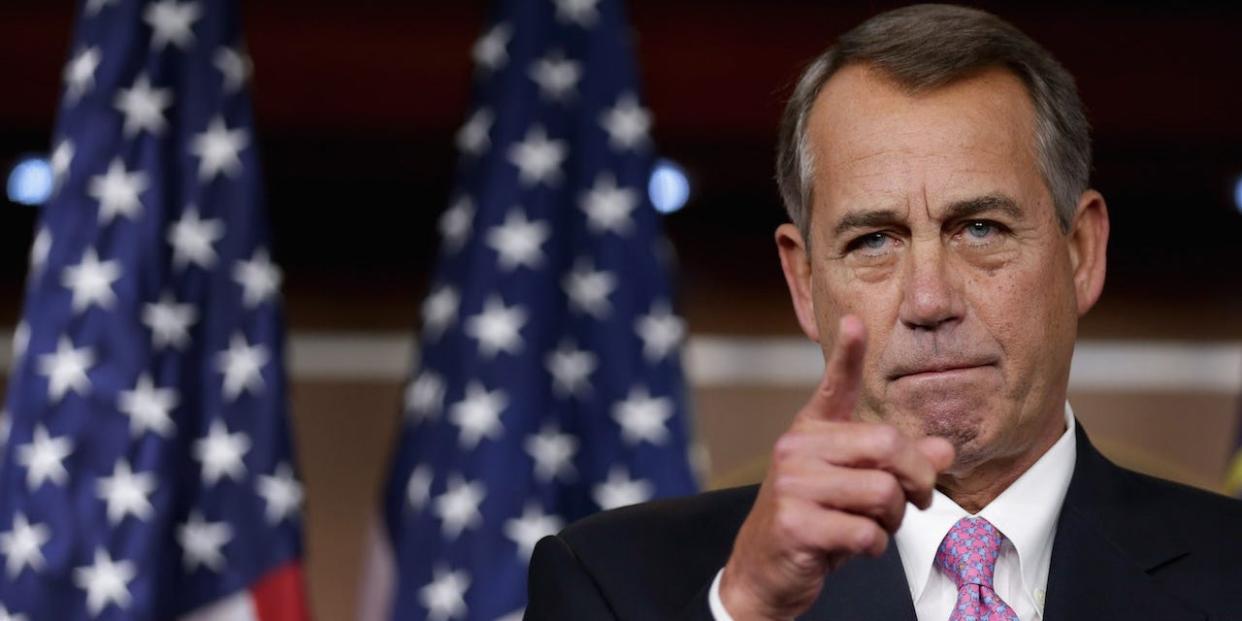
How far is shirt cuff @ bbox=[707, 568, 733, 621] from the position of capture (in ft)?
5.21

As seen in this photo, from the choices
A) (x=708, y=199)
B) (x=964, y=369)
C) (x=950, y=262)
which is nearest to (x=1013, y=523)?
(x=964, y=369)

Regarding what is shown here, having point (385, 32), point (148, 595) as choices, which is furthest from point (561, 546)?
point (385, 32)

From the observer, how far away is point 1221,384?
500cm

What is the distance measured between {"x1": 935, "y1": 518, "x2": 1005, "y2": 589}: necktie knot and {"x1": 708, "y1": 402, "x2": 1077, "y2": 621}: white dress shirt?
0.03ft

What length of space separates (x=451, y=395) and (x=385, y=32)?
1428 millimetres

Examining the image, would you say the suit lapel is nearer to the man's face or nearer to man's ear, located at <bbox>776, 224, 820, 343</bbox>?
the man's face

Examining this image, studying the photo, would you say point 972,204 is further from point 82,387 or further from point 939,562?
point 82,387

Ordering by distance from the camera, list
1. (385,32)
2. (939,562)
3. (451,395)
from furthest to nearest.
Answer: (385,32)
(451,395)
(939,562)

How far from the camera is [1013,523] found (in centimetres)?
191

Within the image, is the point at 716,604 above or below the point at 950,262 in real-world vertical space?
below

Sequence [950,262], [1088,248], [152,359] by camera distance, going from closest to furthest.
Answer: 1. [950,262]
2. [1088,248]
3. [152,359]

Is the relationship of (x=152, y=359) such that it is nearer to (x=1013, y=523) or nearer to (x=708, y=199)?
(x=1013, y=523)

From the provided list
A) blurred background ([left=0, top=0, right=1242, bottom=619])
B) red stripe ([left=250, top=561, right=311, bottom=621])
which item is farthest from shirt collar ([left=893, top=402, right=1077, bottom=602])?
blurred background ([left=0, top=0, right=1242, bottom=619])

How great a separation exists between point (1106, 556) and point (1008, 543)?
4.6 inches
